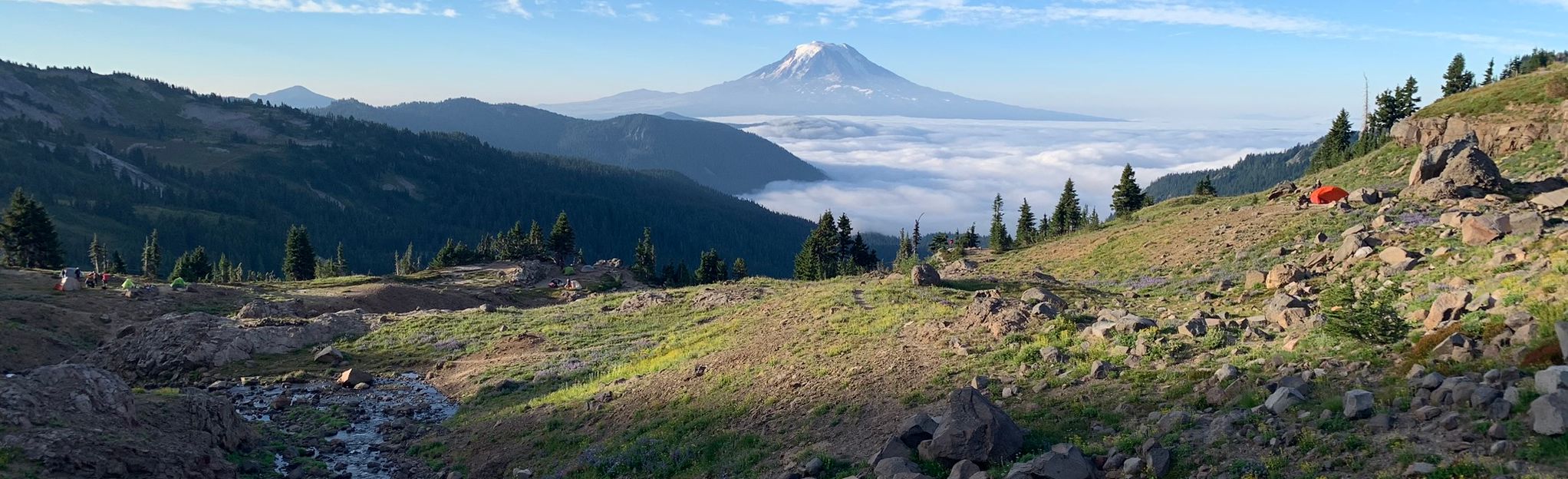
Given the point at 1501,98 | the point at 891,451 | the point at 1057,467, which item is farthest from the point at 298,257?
the point at 1501,98

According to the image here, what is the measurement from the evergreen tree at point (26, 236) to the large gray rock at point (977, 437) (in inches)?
3910

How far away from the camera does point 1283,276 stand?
27.5 meters

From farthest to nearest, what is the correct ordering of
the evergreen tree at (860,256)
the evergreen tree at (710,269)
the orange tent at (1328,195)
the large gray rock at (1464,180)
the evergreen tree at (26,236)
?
the evergreen tree at (710,269) < the evergreen tree at (860,256) < the evergreen tree at (26,236) < the orange tent at (1328,195) < the large gray rock at (1464,180)

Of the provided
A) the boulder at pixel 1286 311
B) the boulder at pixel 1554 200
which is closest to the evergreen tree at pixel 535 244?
the boulder at pixel 1286 311

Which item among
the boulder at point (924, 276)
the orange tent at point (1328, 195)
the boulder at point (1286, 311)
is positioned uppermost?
the orange tent at point (1328, 195)

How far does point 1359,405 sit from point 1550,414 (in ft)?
7.90

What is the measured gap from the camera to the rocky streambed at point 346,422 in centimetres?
2202

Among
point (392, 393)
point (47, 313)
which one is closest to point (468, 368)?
point (392, 393)

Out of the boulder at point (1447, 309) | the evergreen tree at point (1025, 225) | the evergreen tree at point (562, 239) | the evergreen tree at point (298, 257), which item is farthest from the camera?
the evergreen tree at point (1025, 225)

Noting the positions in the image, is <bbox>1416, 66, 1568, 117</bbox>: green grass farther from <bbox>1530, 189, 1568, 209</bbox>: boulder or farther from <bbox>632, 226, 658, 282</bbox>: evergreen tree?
<bbox>632, 226, 658, 282</bbox>: evergreen tree

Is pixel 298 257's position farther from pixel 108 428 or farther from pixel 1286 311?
pixel 1286 311

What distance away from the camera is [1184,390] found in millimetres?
15695

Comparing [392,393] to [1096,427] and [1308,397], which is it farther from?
[1308,397]

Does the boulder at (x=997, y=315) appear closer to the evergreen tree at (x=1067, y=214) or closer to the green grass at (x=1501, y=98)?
the green grass at (x=1501, y=98)
